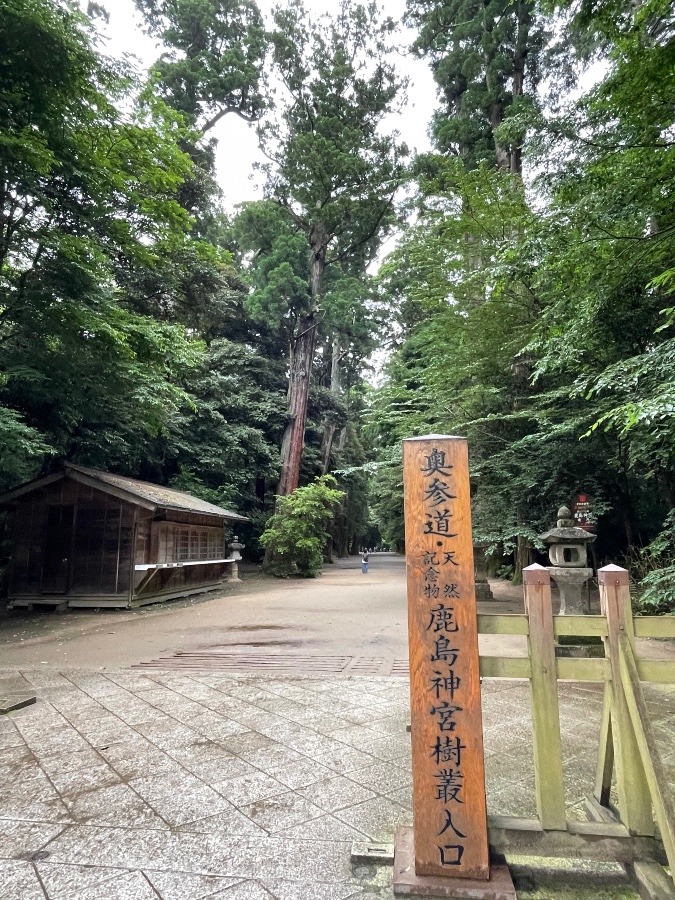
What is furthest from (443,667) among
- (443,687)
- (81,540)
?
(81,540)

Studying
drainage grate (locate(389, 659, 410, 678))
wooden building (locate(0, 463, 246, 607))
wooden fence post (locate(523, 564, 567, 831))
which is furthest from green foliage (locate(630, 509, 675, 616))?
wooden building (locate(0, 463, 246, 607))

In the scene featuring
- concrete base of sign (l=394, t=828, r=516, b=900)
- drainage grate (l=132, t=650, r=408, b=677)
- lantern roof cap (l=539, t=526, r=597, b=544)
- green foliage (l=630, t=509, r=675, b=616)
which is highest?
lantern roof cap (l=539, t=526, r=597, b=544)

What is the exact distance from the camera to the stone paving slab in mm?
2199

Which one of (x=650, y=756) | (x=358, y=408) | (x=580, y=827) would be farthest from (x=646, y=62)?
(x=358, y=408)

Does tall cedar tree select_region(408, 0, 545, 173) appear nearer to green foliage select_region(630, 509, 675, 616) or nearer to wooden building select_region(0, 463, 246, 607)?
green foliage select_region(630, 509, 675, 616)

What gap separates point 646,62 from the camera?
4.83 m

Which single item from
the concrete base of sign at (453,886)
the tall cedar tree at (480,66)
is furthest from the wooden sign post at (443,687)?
the tall cedar tree at (480,66)

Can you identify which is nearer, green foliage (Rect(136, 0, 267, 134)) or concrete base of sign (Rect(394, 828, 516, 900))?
concrete base of sign (Rect(394, 828, 516, 900))

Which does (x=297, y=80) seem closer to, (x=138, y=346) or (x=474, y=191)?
(x=474, y=191)

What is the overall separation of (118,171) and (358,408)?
24.2 metres

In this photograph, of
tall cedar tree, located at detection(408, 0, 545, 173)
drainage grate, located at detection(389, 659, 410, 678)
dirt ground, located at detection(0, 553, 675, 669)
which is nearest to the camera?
drainage grate, located at detection(389, 659, 410, 678)

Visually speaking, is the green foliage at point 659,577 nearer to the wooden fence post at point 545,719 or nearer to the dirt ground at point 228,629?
the dirt ground at point 228,629

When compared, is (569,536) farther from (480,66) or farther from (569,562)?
Answer: (480,66)

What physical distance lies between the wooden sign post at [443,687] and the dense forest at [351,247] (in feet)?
9.60
